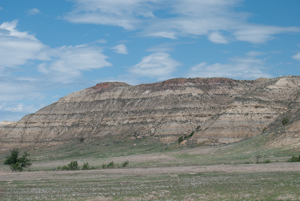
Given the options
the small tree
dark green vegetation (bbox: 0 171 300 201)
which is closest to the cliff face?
the small tree

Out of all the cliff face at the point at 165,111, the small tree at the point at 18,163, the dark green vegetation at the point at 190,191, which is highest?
the cliff face at the point at 165,111

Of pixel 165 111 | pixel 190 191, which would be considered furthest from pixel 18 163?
pixel 165 111

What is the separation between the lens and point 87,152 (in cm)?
8194

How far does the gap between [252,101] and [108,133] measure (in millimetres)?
38161

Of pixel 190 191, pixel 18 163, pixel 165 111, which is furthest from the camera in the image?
pixel 165 111

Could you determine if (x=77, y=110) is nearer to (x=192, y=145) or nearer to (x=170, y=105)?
(x=170, y=105)

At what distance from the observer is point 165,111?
9150 cm

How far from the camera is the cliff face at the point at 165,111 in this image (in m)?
73.5

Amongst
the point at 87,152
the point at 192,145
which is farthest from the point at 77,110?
the point at 192,145

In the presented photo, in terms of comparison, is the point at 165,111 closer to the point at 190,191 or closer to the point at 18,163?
the point at 18,163

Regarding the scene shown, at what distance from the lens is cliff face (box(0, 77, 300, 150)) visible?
241 feet

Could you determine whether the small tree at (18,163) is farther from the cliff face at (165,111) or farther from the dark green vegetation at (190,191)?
the cliff face at (165,111)

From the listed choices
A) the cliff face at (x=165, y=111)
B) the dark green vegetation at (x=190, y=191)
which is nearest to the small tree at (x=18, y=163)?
the dark green vegetation at (x=190, y=191)

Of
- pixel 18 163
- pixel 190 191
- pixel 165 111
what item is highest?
pixel 165 111
